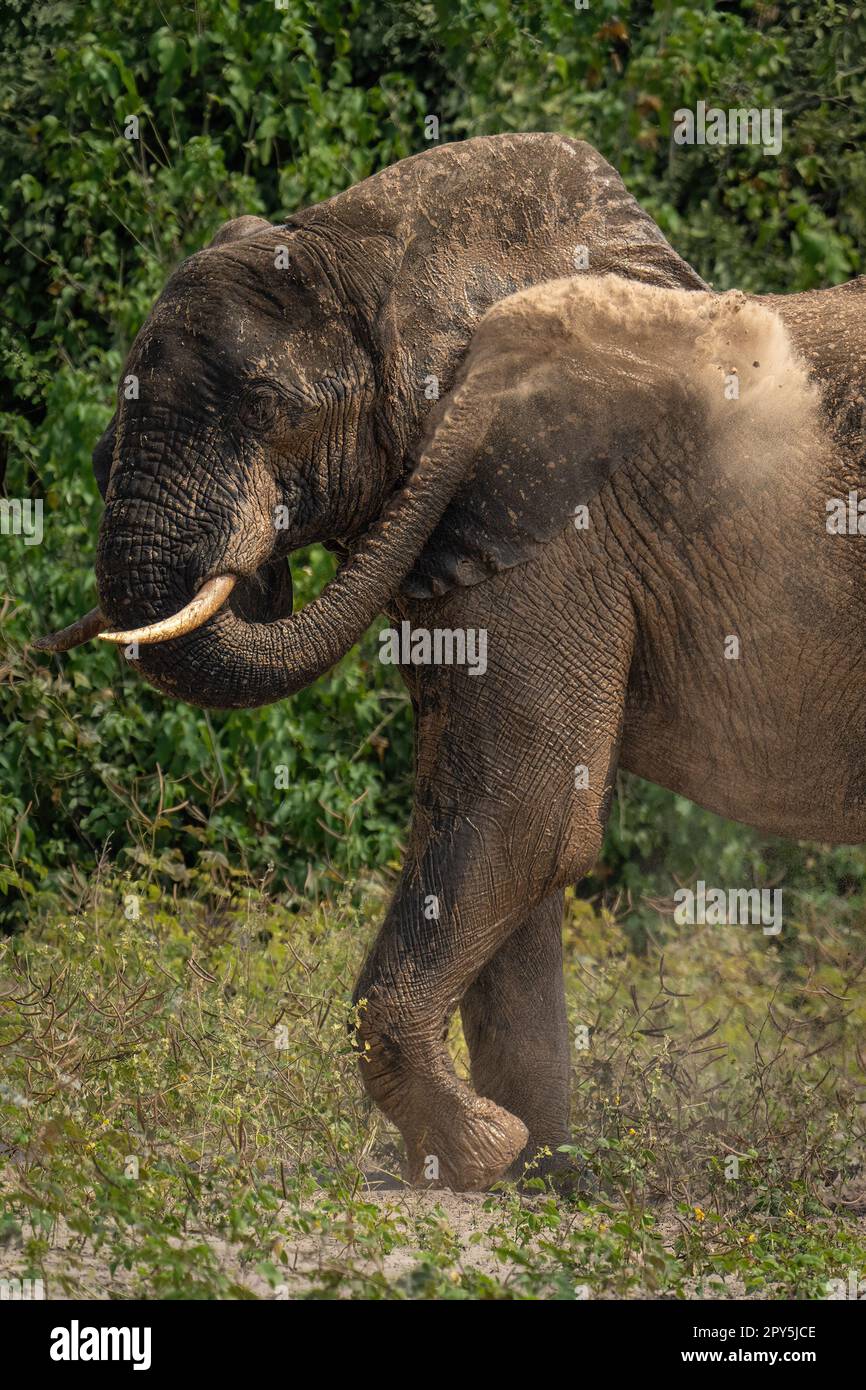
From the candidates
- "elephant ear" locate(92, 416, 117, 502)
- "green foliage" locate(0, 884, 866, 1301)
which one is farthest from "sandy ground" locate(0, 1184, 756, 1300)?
"elephant ear" locate(92, 416, 117, 502)

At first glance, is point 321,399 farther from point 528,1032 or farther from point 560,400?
point 528,1032

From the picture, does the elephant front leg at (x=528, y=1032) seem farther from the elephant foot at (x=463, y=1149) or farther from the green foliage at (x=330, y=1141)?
the elephant foot at (x=463, y=1149)

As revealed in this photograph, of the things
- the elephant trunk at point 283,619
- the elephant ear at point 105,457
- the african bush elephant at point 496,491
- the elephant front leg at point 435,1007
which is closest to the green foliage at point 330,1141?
the elephant front leg at point 435,1007

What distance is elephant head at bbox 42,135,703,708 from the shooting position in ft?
18.0

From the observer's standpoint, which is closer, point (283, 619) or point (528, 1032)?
point (283, 619)

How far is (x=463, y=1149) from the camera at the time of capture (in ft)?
18.7

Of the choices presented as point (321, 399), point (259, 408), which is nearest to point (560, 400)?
point (321, 399)

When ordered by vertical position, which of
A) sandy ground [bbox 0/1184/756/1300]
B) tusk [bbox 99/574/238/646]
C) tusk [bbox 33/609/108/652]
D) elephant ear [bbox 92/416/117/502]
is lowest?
sandy ground [bbox 0/1184/756/1300]

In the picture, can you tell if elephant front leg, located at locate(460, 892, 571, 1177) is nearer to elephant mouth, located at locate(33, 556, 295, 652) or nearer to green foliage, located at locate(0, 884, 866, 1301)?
green foliage, located at locate(0, 884, 866, 1301)

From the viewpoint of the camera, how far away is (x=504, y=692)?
18.6 ft

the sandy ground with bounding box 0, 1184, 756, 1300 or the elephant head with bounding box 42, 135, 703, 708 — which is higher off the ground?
the elephant head with bounding box 42, 135, 703, 708

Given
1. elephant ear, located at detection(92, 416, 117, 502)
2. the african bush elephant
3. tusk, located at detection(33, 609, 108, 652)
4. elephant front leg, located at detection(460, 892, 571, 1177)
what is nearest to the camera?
the african bush elephant

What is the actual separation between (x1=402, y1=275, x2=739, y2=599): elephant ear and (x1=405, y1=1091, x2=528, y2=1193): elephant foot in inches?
53.0

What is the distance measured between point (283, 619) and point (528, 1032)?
1478 millimetres
